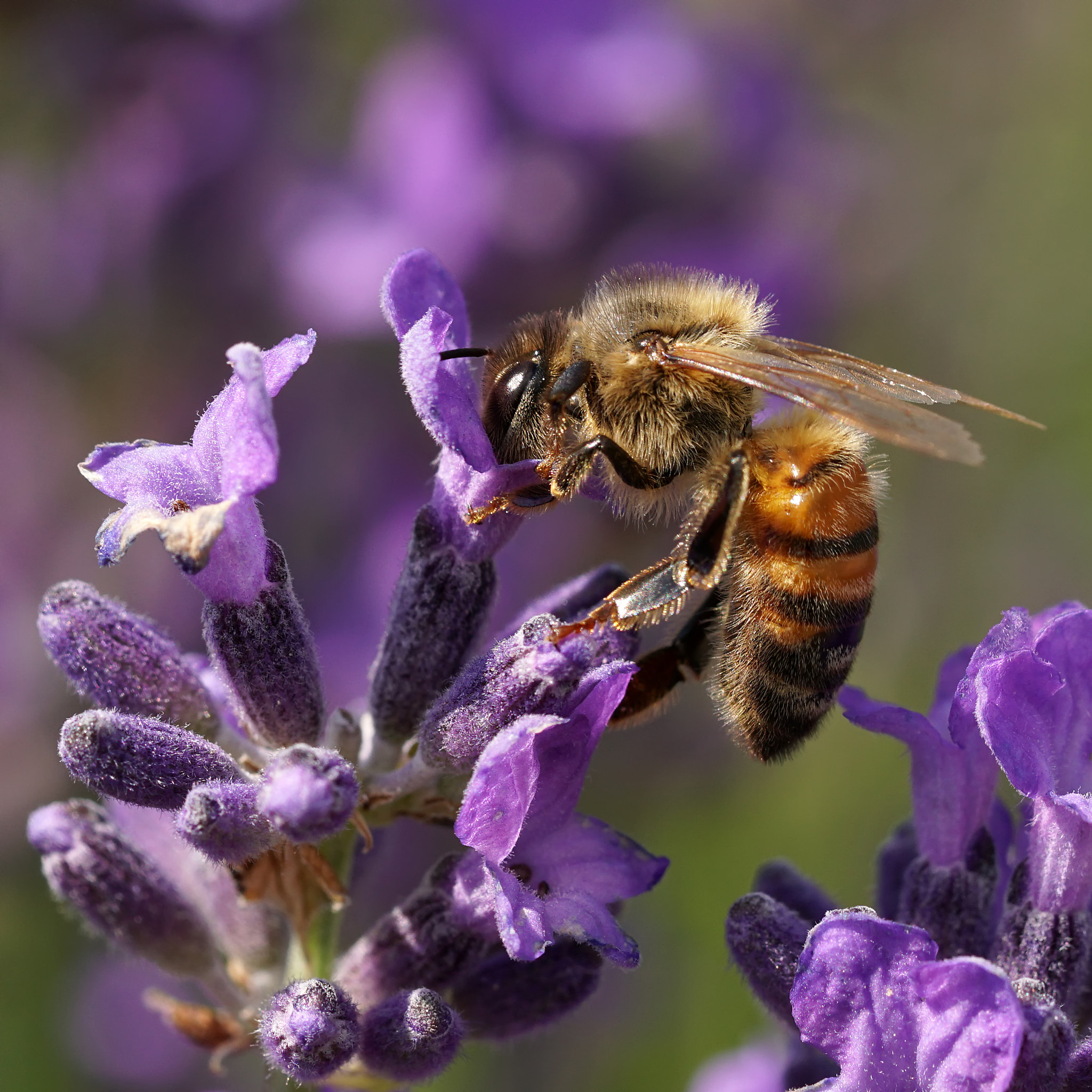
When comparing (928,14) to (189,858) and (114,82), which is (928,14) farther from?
(189,858)

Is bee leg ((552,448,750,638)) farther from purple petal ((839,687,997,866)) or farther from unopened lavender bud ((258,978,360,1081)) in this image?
unopened lavender bud ((258,978,360,1081))

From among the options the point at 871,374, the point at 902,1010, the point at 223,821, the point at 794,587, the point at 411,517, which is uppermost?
the point at 411,517

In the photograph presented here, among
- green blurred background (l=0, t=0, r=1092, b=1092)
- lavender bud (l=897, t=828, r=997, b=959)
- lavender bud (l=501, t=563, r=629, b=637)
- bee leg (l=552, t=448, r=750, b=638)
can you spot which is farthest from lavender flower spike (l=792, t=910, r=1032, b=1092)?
green blurred background (l=0, t=0, r=1092, b=1092)

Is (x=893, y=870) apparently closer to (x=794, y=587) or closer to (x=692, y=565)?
(x=794, y=587)

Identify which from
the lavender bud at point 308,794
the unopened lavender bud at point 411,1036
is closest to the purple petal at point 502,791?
the lavender bud at point 308,794

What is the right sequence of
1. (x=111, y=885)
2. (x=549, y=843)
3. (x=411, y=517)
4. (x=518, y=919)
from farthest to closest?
(x=411, y=517) < (x=111, y=885) < (x=549, y=843) < (x=518, y=919)

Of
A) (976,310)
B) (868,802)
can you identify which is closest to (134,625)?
(868,802)

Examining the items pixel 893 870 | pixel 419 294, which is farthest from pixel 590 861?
pixel 419 294

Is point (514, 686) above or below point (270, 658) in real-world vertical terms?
below
